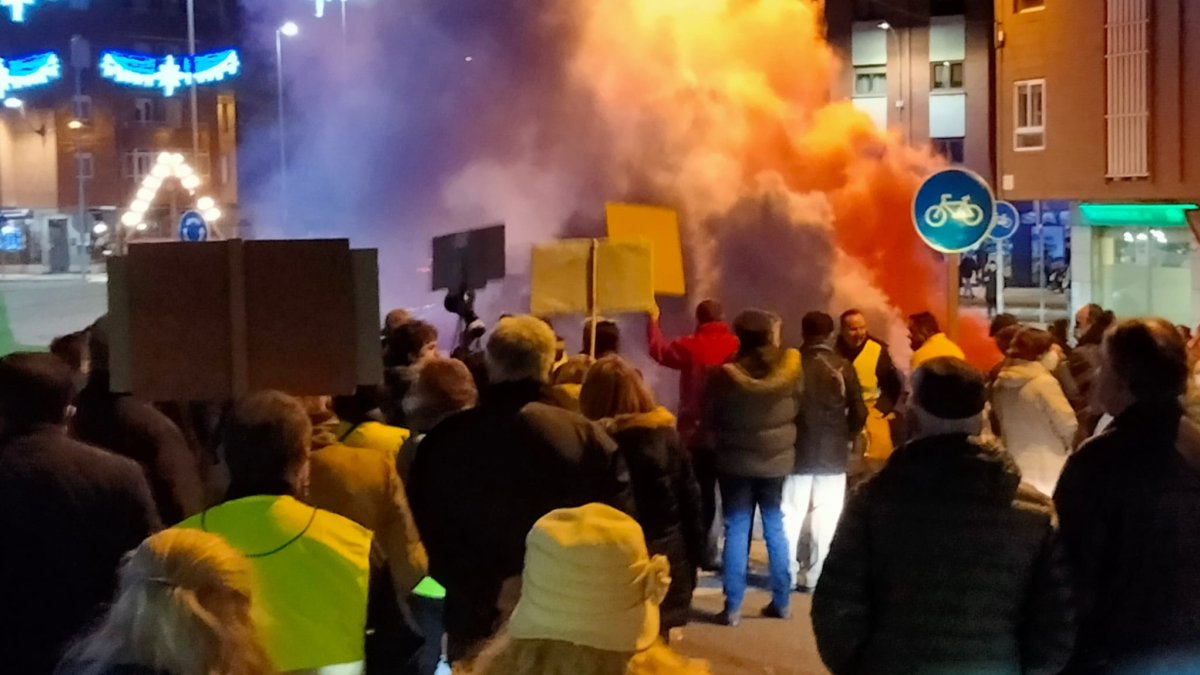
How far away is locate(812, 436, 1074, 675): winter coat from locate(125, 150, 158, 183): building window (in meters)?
51.2

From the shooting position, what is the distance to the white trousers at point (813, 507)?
873 centimetres

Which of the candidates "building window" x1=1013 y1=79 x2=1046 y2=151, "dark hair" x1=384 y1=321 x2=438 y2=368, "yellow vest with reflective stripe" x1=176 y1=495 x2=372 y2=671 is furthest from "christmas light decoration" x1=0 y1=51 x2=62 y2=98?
"yellow vest with reflective stripe" x1=176 y1=495 x2=372 y2=671

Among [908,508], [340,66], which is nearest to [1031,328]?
[908,508]

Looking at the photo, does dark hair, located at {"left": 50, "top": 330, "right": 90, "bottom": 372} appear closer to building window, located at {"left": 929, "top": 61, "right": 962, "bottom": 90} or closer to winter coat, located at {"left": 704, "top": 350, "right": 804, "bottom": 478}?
winter coat, located at {"left": 704, "top": 350, "right": 804, "bottom": 478}

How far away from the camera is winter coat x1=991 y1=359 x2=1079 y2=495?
7.33 m

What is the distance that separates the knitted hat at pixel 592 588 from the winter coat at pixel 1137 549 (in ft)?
6.25

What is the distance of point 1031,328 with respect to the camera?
26.1ft

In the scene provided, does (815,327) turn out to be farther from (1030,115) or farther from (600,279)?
(1030,115)

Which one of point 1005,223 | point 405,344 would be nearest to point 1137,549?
point 405,344

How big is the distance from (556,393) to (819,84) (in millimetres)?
11596

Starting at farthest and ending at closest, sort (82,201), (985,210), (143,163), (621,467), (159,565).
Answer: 1. (143,163)
2. (82,201)
3. (985,210)
4. (621,467)
5. (159,565)

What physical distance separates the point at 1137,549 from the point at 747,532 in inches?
170

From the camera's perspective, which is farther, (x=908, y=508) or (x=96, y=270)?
(x=96, y=270)

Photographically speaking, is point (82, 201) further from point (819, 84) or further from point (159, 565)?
point (159, 565)
